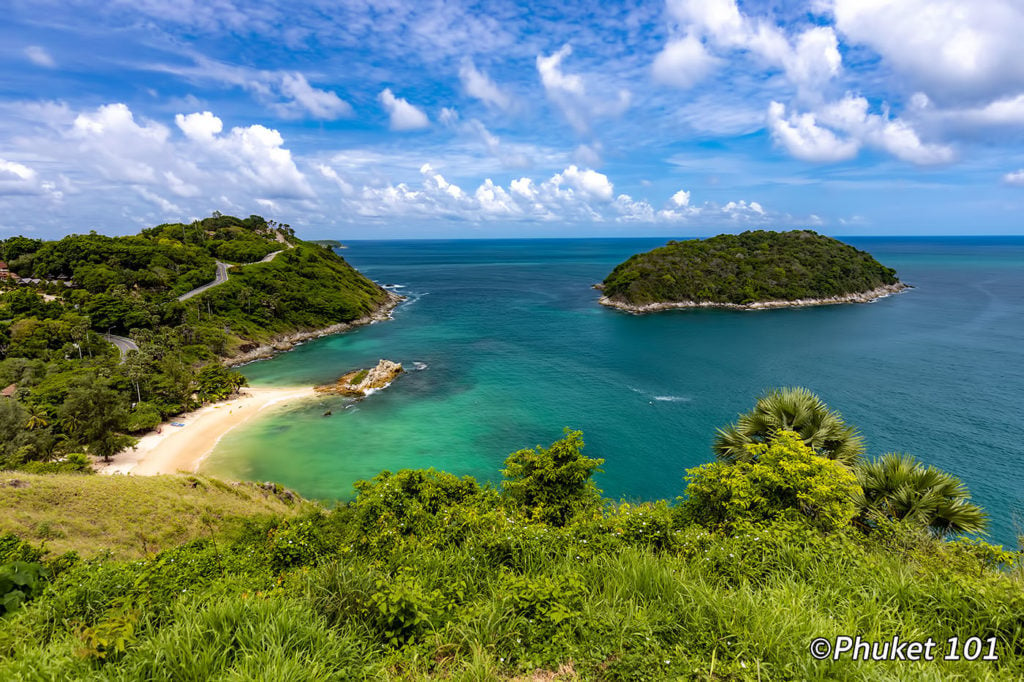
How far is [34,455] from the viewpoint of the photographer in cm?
3334

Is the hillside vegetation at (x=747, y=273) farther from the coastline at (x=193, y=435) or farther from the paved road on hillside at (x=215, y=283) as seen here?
the paved road on hillside at (x=215, y=283)

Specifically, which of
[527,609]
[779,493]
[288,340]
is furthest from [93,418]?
[779,493]

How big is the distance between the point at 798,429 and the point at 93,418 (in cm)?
5355

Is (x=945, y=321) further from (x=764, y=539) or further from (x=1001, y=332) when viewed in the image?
(x=764, y=539)

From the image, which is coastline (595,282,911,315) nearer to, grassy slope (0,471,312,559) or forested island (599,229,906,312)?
forested island (599,229,906,312)

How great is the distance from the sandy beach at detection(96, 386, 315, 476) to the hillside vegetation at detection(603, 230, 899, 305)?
3545 inches

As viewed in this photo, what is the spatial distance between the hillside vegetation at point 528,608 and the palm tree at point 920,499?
3.84 metres

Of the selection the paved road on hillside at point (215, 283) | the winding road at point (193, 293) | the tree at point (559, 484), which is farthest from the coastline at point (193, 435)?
the tree at point (559, 484)

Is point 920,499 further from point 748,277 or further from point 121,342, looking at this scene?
point 748,277

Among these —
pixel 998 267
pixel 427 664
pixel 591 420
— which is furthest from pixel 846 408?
pixel 998 267

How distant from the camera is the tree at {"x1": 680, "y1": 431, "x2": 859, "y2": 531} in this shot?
12984mm

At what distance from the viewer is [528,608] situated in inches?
289

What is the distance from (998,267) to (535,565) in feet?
949

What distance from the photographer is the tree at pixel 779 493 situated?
12984mm
